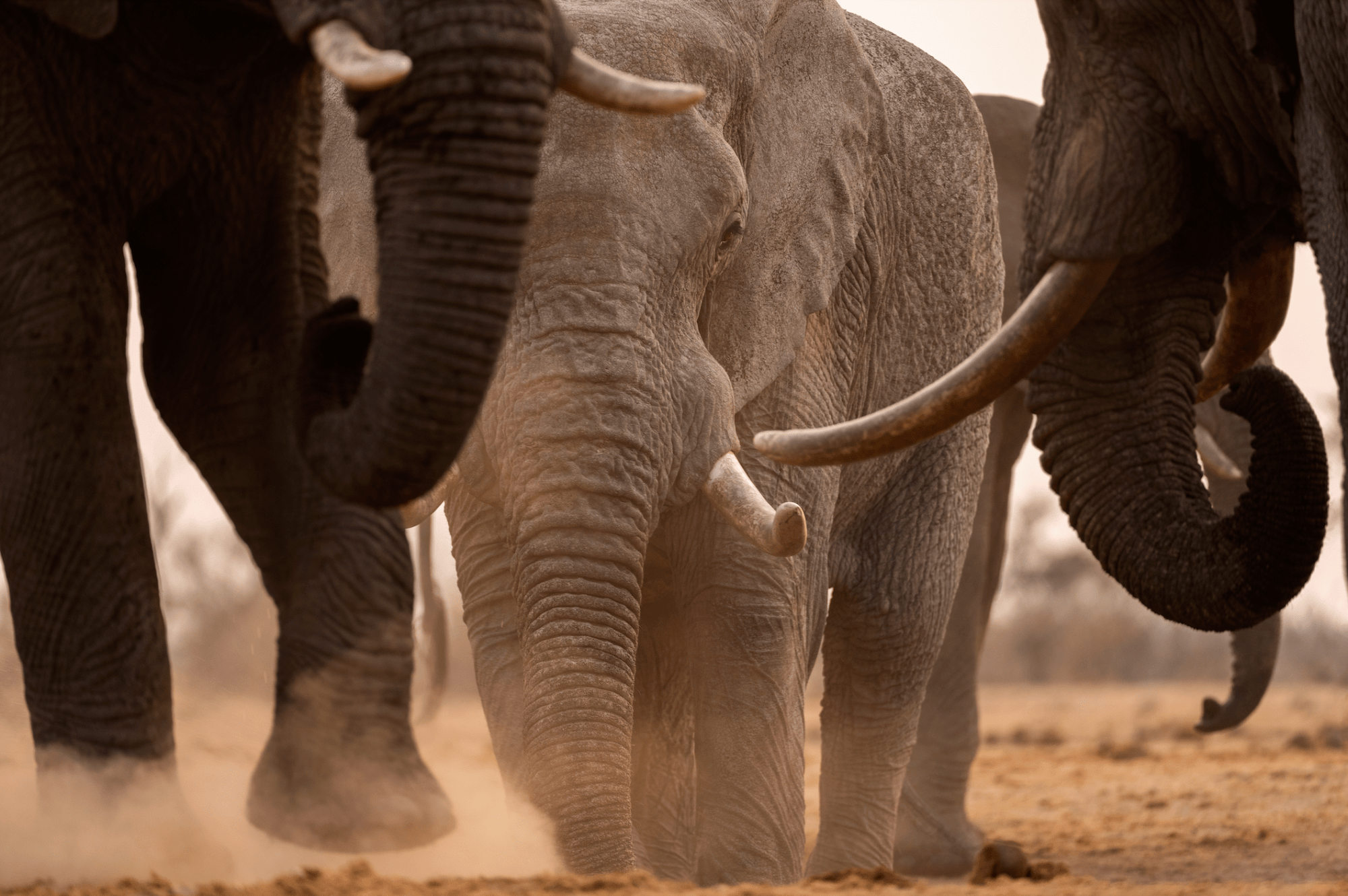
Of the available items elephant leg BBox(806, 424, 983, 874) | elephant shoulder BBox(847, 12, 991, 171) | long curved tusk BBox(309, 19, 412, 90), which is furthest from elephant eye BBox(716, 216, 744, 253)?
long curved tusk BBox(309, 19, 412, 90)

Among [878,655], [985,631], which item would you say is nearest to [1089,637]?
[985,631]

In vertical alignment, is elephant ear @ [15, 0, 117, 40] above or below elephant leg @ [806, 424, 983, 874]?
above

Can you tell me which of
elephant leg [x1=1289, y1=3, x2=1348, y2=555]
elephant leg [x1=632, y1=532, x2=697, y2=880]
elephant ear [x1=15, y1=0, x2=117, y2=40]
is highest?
elephant leg [x1=1289, y1=3, x2=1348, y2=555]

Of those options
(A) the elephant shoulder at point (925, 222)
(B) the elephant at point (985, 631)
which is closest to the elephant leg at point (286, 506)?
(A) the elephant shoulder at point (925, 222)

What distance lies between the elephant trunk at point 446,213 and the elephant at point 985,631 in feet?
9.86

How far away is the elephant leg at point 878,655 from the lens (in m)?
4.34

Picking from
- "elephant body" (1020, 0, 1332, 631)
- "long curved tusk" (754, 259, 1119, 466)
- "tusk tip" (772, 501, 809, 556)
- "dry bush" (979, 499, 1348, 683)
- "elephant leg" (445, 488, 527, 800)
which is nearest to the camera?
"elephant body" (1020, 0, 1332, 631)

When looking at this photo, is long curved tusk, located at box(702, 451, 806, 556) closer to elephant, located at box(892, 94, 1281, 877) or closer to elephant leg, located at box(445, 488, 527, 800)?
elephant leg, located at box(445, 488, 527, 800)

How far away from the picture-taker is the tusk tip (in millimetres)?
3258

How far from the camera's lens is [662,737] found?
3.95 meters

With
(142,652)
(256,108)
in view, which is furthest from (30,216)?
(142,652)

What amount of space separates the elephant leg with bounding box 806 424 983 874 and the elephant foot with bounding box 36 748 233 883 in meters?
2.05

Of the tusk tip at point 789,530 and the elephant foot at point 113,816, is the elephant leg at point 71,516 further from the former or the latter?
the tusk tip at point 789,530

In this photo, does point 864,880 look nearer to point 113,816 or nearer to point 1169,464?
point 1169,464
